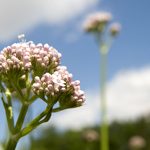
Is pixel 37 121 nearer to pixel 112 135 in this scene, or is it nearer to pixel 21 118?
pixel 21 118

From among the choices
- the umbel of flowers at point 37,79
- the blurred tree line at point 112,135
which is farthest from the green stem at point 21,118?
the blurred tree line at point 112,135

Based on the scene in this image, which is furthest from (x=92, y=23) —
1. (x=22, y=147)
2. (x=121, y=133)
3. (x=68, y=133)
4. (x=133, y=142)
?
(x=68, y=133)

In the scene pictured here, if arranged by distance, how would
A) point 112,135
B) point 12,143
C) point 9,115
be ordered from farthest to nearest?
point 112,135, point 9,115, point 12,143

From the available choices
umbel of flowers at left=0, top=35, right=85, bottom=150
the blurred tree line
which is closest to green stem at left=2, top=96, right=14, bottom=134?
umbel of flowers at left=0, top=35, right=85, bottom=150

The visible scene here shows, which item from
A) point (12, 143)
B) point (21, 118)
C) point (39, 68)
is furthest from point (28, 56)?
point (12, 143)

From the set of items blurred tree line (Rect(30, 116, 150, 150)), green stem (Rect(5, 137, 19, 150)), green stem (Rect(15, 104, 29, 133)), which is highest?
blurred tree line (Rect(30, 116, 150, 150))

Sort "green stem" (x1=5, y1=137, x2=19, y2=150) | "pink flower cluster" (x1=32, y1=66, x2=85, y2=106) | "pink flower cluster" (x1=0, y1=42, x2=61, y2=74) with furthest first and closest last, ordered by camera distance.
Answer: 1. "pink flower cluster" (x1=0, y1=42, x2=61, y2=74)
2. "pink flower cluster" (x1=32, y1=66, x2=85, y2=106)
3. "green stem" (x1=5, y1=137, x2=19, y2=150)

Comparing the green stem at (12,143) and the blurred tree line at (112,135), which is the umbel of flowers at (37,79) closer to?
the green stem at (12,143)

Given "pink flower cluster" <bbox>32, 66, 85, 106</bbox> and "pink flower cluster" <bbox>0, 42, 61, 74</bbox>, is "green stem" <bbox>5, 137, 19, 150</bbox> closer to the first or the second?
"pink flower cluster" <bbox>32, 66, 85, 106</bbox>
